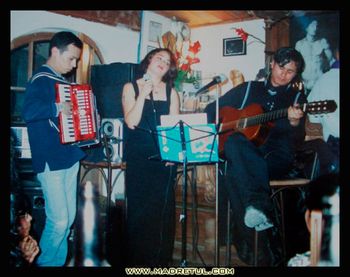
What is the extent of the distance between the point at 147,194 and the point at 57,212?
69cm

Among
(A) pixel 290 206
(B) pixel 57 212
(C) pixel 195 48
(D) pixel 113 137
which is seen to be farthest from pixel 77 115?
(A) pixel 290 206

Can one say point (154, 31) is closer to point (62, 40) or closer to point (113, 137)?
point (62, 40)

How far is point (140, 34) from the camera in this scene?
2896mm

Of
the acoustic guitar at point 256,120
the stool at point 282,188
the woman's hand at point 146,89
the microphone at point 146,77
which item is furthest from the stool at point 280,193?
the microphone at point 146,77

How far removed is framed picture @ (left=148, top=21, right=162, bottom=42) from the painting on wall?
1019 mm

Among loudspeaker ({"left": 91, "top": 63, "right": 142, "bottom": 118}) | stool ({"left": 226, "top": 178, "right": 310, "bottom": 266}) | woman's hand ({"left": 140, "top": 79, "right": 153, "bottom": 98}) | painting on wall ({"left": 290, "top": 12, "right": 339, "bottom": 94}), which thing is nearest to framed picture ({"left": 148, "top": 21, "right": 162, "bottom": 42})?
loudspeaker ({"left": 91, "top": 63, "right": 142, "bottom": 118})

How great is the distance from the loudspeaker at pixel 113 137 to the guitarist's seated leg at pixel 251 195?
0.81 m

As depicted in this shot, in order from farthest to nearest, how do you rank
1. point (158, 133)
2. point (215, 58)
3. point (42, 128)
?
point (215, 58), point (42, 128), point (158, 133)

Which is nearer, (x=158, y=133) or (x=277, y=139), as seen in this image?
(x=158, y=133)

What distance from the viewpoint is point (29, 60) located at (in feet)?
9.34

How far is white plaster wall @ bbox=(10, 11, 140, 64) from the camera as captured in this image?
2820 millimetres

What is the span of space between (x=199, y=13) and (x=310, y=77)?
3.22 feet
